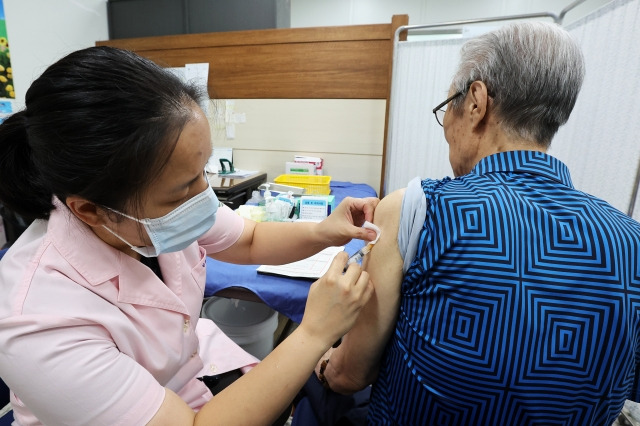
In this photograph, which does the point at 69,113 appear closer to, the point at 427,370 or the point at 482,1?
the point at 427,370

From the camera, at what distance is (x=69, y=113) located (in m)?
0.52

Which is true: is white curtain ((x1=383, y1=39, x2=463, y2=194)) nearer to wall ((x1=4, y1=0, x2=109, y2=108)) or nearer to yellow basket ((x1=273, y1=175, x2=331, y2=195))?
yellow basket ((x1=273, y1=175, x2=331, y2=195))

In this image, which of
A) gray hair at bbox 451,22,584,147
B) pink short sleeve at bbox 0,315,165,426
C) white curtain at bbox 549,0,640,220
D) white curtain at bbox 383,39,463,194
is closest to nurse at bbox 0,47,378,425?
pink short sleeve at bbox 0,315,165,426

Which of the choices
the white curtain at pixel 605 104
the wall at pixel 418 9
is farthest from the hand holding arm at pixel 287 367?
the wall at pixel 418 9

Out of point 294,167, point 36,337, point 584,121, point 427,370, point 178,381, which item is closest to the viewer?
point 36,337

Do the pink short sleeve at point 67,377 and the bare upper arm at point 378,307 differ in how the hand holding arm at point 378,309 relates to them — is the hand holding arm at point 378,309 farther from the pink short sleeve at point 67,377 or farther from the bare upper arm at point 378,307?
the pink short sleeve at point 67,377

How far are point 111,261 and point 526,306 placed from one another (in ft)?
2.53

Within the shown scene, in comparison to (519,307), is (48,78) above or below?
above

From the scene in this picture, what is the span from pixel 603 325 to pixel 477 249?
0.24 metres

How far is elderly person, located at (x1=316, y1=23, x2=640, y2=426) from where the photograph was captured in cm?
57

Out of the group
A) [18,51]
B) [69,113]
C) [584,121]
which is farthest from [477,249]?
[18,51]

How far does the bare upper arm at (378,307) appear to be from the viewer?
74 centimetres

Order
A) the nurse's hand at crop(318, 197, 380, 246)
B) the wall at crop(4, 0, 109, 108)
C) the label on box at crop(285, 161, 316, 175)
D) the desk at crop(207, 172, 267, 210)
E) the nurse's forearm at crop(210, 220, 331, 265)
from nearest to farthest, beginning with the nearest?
the nurse's hand at crop(318, 197, 380, 246) < the nurse's forearm at crop(210, 220, 331, 265) < the desk at crop(207, 172, 267, 210) < the wall at crop(4, 0, 109, 108) < the label on box at crop(285, 161, 316, 175)

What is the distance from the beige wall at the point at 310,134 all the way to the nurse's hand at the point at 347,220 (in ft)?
6.46
